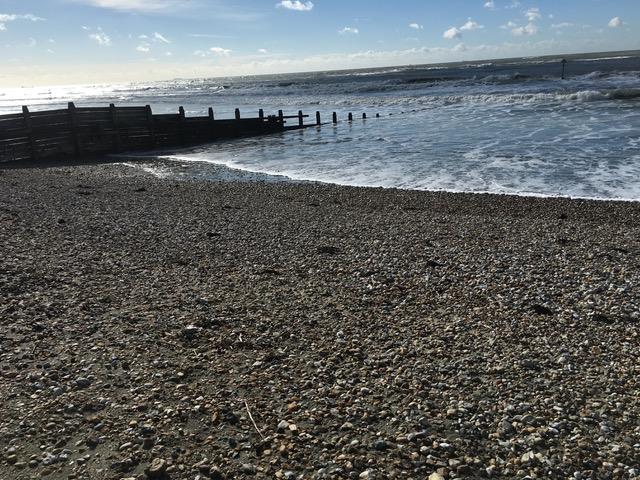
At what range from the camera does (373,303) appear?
6.53m

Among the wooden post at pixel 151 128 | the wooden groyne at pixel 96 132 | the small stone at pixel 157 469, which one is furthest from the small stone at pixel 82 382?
the wooden post at pixel 151 128

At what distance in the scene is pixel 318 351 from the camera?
17.3 feet

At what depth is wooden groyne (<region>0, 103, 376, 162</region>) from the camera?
70.6 feet

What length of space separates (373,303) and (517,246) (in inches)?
146

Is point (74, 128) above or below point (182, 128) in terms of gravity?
above

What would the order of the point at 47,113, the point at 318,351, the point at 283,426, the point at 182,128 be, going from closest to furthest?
the point at 283,426, the point at 318,351, the point at 47,113, the point at 182,128

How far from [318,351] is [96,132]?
22352 mm

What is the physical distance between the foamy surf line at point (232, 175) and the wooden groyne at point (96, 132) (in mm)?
2531

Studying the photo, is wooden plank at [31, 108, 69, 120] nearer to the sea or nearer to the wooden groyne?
the wooden groyne

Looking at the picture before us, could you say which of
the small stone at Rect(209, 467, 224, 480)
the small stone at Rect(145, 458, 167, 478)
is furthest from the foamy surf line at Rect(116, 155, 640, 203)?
the small stone at Rect(145, 458, 167, 478)

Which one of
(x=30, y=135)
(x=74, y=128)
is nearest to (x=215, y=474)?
(x=30, y=135)

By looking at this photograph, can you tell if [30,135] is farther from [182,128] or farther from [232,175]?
[232,175]

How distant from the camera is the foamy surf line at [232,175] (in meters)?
14.0

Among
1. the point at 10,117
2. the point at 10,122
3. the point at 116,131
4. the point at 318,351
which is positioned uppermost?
the point at 10,117
